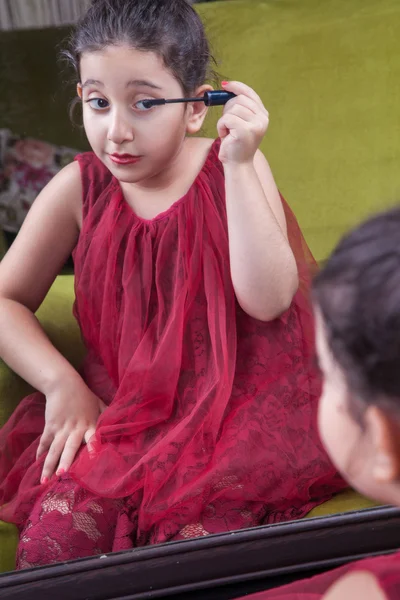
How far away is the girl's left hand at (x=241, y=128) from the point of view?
111 centimetres

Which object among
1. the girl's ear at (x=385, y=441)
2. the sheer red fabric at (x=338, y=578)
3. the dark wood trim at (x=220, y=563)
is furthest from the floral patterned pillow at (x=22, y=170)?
the girl's ear at (x=385, y=441)

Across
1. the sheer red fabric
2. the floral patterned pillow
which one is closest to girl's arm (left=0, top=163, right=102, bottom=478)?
the sheer red fabric

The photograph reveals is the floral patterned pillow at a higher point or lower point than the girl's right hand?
lower

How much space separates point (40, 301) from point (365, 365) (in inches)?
33.4

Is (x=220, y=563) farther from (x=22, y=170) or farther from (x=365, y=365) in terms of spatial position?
(x=22, y=170)

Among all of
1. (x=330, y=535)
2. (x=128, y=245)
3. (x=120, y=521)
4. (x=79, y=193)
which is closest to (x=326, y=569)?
(x=330, y=535)

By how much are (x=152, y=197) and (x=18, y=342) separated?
0.30m

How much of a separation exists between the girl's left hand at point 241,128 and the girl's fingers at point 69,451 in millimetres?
442

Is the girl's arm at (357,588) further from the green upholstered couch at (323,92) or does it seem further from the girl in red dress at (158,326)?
the green upholstered couch at (323,92)

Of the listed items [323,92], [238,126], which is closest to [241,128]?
[238,126]

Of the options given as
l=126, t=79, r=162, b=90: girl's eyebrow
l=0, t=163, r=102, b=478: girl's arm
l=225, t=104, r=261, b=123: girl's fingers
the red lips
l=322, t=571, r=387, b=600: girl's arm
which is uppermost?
l=126, t=79, r=162, b=90: girl's eyebrow

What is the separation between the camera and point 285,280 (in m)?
1.15

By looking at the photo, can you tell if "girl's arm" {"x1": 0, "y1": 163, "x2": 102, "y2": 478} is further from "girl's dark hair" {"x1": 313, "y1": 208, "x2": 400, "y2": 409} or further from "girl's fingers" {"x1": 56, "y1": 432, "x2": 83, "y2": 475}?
"girl's dark hair" {"x1": 313, "y1": 208, "x2": 400, "y2": 409}

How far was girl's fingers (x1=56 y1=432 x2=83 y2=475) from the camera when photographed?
1.16m
